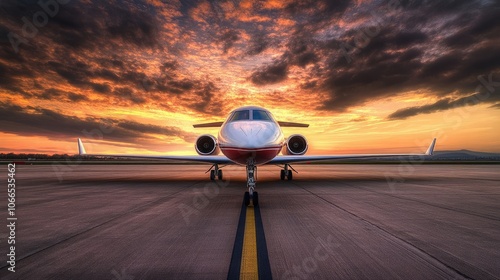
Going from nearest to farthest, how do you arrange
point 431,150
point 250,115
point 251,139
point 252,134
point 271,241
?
point 271,241
point 251,139
point 252,134
point 250,115
point 431,150

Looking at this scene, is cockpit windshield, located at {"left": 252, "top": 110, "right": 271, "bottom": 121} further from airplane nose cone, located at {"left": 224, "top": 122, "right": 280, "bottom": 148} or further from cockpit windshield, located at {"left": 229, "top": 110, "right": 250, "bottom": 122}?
airplane nose cone, located at {"left": 224, "top": 122, "right": 280, "bottom": 148}

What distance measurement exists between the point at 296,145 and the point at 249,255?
35.7 ft

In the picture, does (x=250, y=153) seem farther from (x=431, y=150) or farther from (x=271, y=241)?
(x=431, y=150)

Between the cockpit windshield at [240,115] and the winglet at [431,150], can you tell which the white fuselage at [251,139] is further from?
the winglet at [431,150]

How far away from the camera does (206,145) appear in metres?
13.5

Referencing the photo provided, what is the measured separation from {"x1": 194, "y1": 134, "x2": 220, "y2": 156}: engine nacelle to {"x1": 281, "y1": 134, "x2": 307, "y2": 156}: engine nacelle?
3.34 metres

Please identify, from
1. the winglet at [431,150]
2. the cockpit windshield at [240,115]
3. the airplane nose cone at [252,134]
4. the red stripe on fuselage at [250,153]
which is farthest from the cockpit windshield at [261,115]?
the winglet at [431,150]

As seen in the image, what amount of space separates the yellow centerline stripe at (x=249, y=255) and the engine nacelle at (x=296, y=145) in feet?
29.3

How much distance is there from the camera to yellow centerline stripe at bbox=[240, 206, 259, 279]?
115 inches

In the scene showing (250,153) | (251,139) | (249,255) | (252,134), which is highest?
(252,134)

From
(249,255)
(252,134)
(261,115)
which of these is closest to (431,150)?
(261,115)

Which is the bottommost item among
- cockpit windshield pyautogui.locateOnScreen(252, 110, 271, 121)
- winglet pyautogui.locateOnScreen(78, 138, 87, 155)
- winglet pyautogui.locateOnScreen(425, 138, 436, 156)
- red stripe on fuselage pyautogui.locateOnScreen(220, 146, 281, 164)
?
red stripe on fuselage pyautogui.locateOnScreen(220, 146, 281, 164)

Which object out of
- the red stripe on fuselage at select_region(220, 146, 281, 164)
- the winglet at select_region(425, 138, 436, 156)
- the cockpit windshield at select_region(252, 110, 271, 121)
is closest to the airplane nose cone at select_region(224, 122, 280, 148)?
the red stripe on fuselage at select_region(220, 146, 281, 164)

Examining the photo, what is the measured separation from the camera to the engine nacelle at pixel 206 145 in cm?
1334
